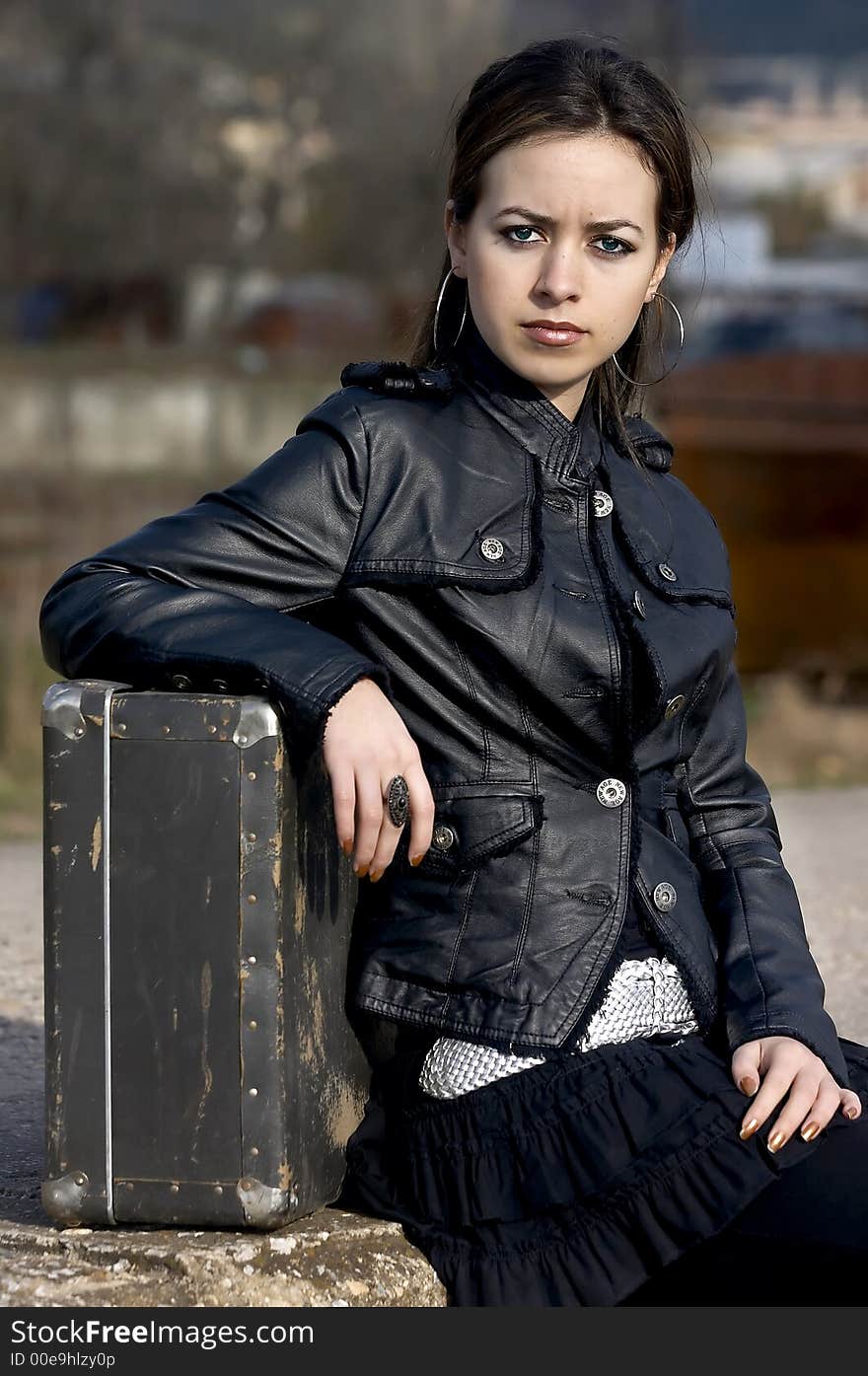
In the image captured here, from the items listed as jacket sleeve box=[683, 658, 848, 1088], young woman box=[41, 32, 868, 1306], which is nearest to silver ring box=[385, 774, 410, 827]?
young woman box=[41, 32, 868, 1306]

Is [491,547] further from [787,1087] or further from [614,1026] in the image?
[787,1087]

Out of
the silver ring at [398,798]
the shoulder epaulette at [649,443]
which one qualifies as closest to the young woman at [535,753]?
the silver ring at [398,798]

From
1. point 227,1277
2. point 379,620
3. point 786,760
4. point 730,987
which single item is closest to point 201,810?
point 379,620

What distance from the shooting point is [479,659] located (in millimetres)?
2277

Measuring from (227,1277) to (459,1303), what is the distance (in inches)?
10.4

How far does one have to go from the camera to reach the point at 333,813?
2281 millimetres

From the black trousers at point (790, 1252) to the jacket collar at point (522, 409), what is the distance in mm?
910

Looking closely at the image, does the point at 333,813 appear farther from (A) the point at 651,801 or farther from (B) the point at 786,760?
(B) the point at 786,760

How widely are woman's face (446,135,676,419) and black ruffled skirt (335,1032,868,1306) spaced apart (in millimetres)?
862

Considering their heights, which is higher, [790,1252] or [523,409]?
[523,409]

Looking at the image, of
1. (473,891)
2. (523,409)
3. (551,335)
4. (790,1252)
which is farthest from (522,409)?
(790,1252)

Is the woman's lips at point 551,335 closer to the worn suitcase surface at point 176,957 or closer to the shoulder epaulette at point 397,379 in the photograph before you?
the shoulder epaulette at point 397,379

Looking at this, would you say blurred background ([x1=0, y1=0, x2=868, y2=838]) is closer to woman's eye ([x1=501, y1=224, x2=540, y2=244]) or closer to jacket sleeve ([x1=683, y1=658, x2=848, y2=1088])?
woman's eye ([x1=501, y1=224, x2=540, y2=244])

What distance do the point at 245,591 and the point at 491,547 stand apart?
30cm
